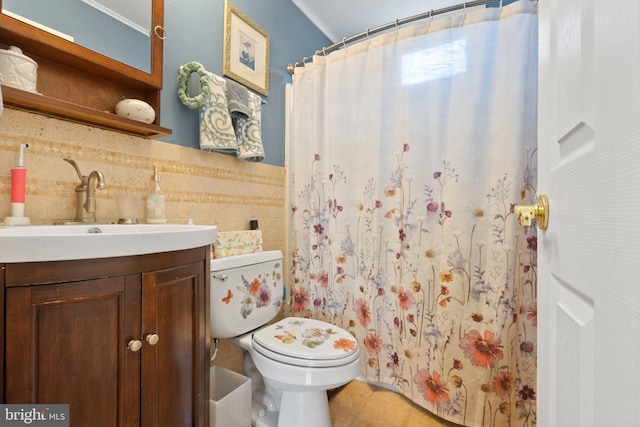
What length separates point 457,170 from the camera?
133cm

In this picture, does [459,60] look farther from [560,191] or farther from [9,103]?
[9,103]

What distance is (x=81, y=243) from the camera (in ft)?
2.03

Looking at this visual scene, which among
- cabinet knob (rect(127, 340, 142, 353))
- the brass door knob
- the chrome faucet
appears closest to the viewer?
the brass door knob

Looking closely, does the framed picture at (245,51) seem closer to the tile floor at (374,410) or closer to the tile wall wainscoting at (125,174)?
the tile wall wainscoting at (125,174)

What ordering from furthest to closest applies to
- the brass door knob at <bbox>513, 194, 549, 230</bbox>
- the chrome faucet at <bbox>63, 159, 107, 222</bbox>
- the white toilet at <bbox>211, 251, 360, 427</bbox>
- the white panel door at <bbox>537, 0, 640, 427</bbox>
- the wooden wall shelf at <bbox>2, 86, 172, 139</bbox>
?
the white toilet at <bbox>211, 251, 360, 427</bbox>
the chrome faucet at <bbox>63, 159, 107, 222</bbox>
the wooden wall shelf at <bbox>2, 86, 172, 139</bbox>
the brass door knob at <bbox>513, 194, 549, 230</bbox>
the white panel door at <bbox>537, 0, 640, 427</bbox>

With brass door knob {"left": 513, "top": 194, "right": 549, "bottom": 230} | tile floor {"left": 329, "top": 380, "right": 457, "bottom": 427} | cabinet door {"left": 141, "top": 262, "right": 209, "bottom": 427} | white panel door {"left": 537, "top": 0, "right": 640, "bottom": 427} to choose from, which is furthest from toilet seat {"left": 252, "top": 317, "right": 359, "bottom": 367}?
brass door knob {"left": 513, "top": 194, "right": 549, "bottom": 230}

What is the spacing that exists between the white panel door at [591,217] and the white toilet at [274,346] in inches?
27.3

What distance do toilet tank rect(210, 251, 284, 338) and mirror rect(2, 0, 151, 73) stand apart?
82 centimetres

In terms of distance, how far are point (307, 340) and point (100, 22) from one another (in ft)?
4.57

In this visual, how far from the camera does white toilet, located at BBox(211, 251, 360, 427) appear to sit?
44.0 inches

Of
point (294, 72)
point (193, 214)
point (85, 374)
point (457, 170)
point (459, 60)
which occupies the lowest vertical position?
point (85, 374)

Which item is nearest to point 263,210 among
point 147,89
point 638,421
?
point 147,89

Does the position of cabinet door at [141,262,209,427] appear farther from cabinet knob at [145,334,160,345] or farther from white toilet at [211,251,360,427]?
white toilet at [211,251,360,427]

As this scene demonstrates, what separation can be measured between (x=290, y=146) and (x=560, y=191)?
1.55 meters
